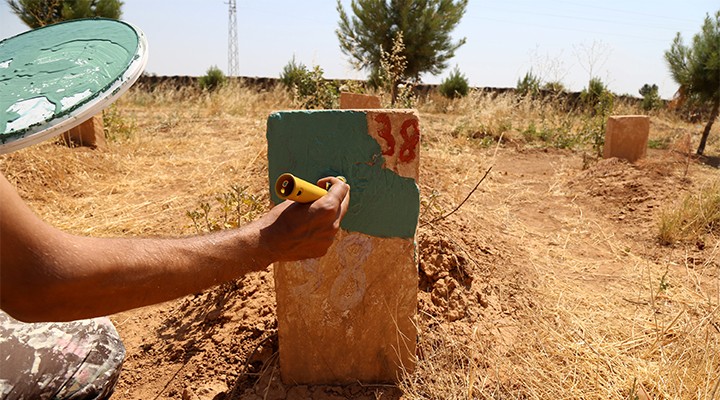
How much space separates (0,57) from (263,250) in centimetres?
78

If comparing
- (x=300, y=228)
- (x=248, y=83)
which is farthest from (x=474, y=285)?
(x=248, y=83)

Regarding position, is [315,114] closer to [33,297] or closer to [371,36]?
[33,297]

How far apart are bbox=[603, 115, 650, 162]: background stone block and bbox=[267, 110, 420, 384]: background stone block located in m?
5.44

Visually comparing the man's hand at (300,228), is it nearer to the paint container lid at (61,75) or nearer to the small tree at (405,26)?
the paint container lid at (61,75)

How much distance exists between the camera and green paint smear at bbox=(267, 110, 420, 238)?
1.82m

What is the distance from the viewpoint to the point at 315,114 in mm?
1809

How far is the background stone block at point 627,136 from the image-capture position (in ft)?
20.7

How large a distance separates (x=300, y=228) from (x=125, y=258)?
1.34ft

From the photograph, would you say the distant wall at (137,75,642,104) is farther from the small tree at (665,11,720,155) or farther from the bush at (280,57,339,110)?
the bush at (280,57,339,110)

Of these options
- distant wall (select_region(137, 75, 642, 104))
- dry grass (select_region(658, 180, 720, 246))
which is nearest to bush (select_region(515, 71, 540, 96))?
distant wall (select_region(137, 75, 642, 104))

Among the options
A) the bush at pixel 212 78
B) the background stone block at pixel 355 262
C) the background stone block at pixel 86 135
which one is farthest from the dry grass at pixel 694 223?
the bush at pixel 212 78

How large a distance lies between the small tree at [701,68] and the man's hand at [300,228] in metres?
10.1

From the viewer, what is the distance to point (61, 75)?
1088mm

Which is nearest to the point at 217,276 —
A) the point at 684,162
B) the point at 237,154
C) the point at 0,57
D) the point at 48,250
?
the point at 48,250
